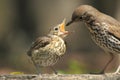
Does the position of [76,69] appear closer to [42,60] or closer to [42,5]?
[42,60]

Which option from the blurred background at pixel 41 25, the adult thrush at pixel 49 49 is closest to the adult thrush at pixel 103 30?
the adult thrush at pixel 49 49

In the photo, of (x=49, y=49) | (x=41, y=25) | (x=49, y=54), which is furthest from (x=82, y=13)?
(x=41, y=25)

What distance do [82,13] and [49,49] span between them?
2.81ft

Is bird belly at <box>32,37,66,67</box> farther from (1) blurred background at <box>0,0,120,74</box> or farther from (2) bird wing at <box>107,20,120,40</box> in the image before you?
(1) blurred background at <box>0,0,120,74</box>

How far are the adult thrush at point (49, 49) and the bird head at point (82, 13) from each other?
0.32 metres

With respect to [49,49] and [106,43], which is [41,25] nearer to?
[106,43]

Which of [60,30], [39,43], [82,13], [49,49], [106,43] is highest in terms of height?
[82,13]

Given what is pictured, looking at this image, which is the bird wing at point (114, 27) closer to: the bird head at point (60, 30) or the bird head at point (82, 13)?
the bird head at point (82, 13)

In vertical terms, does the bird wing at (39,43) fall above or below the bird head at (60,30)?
below

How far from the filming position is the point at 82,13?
11.3m

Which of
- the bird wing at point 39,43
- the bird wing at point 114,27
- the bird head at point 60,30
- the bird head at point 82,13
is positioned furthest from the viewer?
the bird wing at point 114,27

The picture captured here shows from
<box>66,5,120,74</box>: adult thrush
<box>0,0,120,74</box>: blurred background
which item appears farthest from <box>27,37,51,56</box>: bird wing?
<box>0,0,120,74</box>: blurred background

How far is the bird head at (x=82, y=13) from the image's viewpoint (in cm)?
1107

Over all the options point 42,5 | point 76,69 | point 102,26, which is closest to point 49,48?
point 102,26
